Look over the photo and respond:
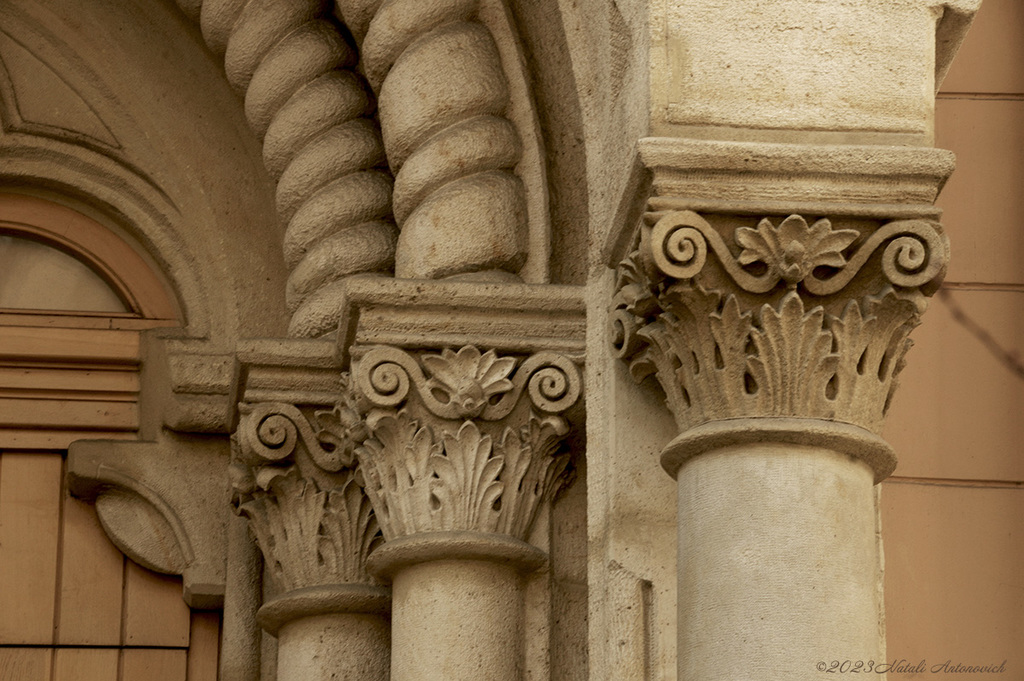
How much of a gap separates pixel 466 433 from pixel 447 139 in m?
0.52

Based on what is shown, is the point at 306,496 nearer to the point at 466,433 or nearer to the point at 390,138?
the point at 466,433

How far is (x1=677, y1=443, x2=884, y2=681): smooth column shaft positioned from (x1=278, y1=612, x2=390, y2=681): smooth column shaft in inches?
39.5

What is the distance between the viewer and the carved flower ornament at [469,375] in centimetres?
307

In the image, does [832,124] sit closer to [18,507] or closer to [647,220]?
[647,220]

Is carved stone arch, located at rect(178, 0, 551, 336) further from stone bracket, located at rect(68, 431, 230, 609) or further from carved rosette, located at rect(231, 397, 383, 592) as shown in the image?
stone bracket, located at rect(68, 431, 230, 609)

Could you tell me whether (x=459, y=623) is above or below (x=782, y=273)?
below

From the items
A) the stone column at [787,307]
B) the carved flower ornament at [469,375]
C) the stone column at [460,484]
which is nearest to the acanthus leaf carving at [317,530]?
the stone column at [460,484]

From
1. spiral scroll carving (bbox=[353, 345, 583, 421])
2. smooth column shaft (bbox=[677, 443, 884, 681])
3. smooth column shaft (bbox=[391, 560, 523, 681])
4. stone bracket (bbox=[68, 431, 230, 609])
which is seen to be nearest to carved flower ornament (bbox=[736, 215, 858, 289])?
smooth column shaft (bbox=[677, 443, 884, 681])

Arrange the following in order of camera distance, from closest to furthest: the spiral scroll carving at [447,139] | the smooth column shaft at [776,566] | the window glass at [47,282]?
the smooth column shaft at [776,566]
the spiral scroll carving at [447,139]
the window glass at [47,282]

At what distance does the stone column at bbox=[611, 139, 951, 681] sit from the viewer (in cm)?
241

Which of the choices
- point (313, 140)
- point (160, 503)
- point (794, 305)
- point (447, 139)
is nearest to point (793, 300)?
point (794, 305)

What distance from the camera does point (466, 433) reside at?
3066mm

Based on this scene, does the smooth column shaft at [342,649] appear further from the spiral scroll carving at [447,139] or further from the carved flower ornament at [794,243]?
the carved flower ornament at [794,243]

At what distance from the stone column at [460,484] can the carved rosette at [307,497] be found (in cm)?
25
